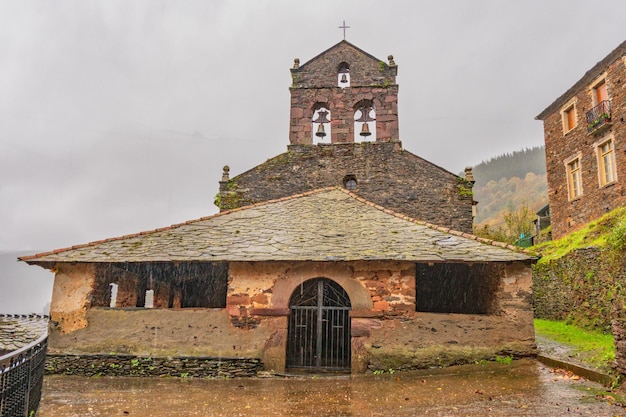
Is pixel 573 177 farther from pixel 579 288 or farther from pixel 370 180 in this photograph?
pixel 370 180

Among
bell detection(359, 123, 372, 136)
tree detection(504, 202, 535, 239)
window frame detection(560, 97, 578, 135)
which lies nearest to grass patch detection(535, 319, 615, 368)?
bell detection(359, 123, 372, 136)

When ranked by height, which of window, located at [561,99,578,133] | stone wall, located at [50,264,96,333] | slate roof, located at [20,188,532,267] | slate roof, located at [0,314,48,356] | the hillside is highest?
the hillside

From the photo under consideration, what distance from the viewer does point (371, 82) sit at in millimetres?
15141

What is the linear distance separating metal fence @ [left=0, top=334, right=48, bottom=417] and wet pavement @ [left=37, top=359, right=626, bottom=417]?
4.97 feet

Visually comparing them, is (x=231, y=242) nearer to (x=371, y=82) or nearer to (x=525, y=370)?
(x=525, y=370)

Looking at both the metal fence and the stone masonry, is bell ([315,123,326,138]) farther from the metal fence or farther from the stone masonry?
the metal fence

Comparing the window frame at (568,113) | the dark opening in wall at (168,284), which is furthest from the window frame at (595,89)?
the dark opening in wall at (168,284)

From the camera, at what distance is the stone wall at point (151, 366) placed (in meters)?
8.83

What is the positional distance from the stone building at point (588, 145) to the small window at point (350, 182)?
10.2m

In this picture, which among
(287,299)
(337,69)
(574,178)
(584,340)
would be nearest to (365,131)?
(337,69)

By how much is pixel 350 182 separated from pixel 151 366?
8.39 metres

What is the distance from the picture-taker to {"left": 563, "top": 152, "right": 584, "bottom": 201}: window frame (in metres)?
19.4

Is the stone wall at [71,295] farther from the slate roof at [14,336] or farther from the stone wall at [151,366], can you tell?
the slate roof at [14,336]

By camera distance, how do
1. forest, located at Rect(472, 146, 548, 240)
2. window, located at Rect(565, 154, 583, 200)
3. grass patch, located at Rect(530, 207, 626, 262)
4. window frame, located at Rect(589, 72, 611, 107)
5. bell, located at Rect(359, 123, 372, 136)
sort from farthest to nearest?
forest, located at Rect(472, 146, 548, 240), window, located at Rect(565, 154, 583, 200), window frame, located at Rect(589, 72, 611, 107), bell, located at Rect(359, 123, 372, 136), grass patch, located at Rect(530, 207, 626, 262)
